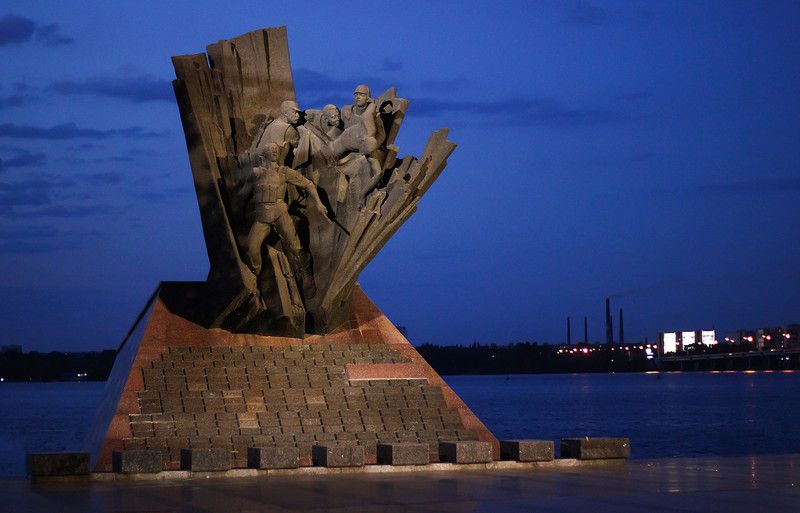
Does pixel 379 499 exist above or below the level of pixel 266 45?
below

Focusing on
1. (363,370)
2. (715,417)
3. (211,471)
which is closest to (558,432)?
(715,417)

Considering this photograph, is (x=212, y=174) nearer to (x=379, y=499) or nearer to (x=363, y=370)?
(x=363, y=370)

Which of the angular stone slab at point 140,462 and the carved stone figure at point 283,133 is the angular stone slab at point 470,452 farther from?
the carved stone figure at point 283,133

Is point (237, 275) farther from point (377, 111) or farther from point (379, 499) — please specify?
point (379, 499)

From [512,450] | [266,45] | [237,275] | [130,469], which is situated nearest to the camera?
[130,469]

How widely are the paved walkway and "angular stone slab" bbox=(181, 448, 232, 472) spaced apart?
288 millimetres

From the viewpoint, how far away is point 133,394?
616 inches

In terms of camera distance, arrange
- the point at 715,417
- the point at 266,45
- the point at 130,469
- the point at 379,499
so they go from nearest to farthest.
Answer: the point at 379,499 < the point at 130,469 < the point at 266,45 < the point at 715,417

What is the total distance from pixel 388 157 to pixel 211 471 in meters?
5.20

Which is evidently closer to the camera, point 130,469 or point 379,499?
point 379,499

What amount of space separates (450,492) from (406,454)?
2455 millimetres

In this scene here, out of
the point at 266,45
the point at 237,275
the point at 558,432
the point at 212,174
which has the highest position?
the point at 266,45

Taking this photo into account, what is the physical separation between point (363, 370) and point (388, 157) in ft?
9.28

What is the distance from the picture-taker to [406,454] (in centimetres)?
1463
